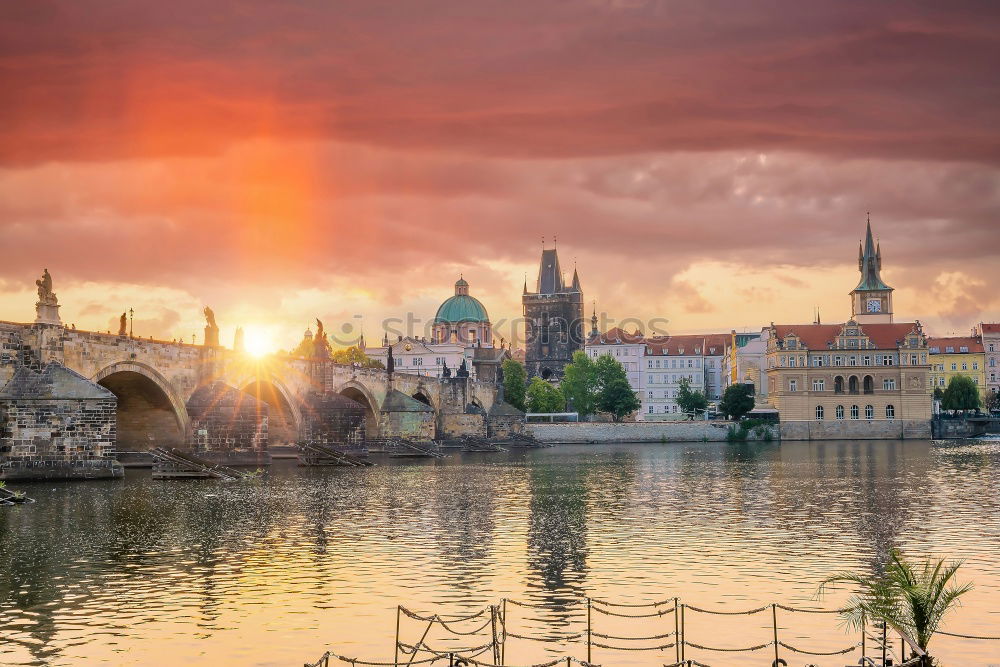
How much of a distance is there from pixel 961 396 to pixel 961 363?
29669mm

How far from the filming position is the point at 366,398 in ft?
304

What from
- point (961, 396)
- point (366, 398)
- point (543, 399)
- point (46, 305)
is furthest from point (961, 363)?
point (46, 305)

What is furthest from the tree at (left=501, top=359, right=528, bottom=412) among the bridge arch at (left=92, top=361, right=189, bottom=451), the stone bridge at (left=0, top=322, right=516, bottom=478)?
the bridge arch at (left=92, top=361, right=189, bottom=451)

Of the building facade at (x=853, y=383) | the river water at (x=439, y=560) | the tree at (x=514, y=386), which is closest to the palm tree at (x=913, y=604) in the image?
the river water at (x=439, y=560)

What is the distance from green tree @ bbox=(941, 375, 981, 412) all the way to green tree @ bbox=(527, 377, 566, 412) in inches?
1855

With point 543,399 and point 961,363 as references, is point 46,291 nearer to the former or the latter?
point 543,399

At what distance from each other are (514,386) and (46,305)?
346 ft

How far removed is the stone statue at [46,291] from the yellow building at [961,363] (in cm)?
13893

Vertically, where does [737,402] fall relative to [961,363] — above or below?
below

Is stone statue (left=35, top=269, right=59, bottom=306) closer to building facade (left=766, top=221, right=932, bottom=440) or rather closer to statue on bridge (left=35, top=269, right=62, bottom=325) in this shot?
statue on bridge (left=35, top=269, right=62, bottom=325)

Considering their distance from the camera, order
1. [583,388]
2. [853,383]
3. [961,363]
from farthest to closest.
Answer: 1. [961,363]
2. [583,388]
3. [853,383]

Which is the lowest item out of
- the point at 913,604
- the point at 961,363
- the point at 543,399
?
the point at 913,604

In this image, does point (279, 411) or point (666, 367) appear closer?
point (279, 411)

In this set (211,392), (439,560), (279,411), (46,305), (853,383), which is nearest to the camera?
(439,560)
